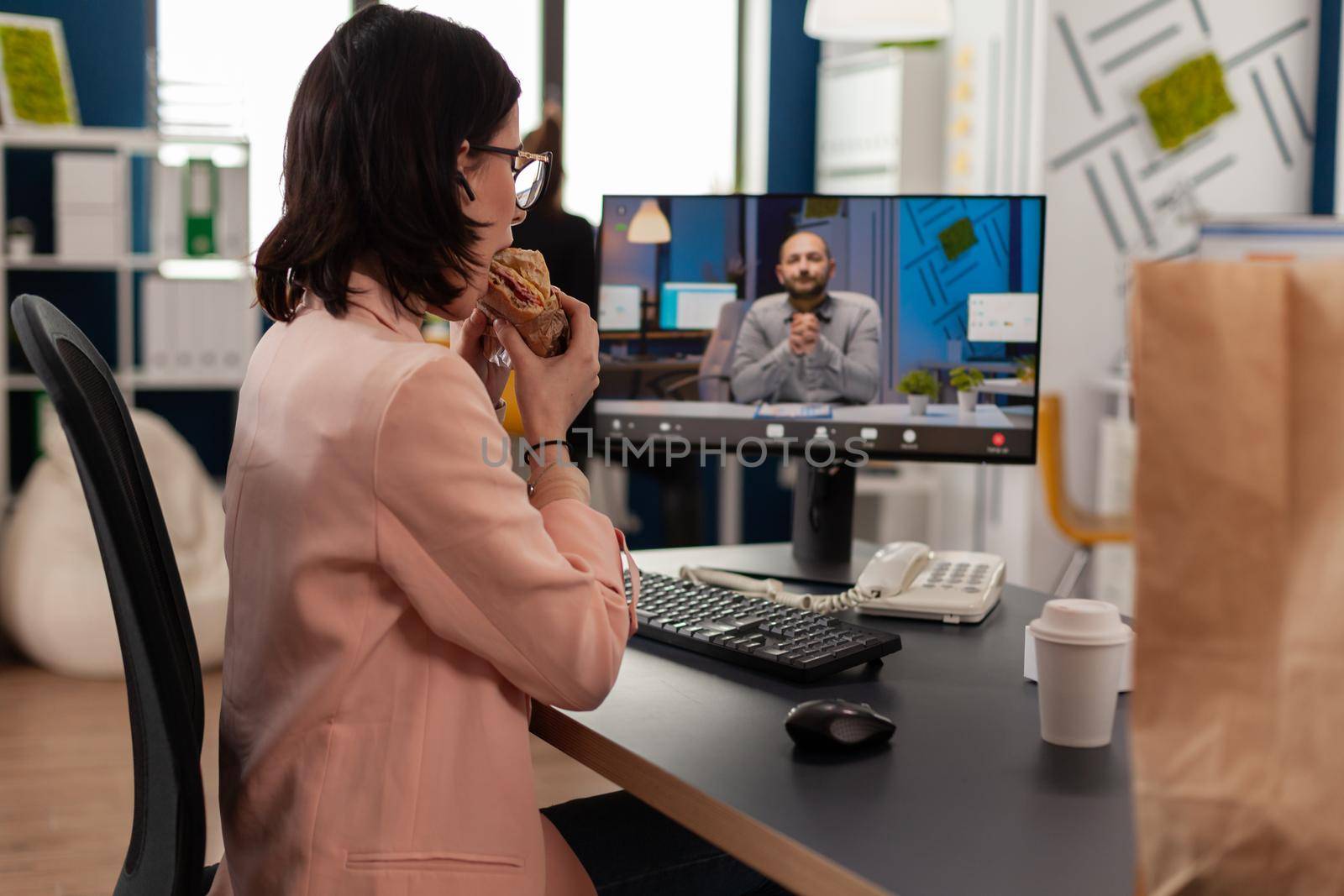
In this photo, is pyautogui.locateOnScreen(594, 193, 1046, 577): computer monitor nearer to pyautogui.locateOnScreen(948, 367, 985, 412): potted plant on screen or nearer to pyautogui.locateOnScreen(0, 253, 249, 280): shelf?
pyautogui.locateOnScreen(948, 367, 985, 412): potted plant on screen

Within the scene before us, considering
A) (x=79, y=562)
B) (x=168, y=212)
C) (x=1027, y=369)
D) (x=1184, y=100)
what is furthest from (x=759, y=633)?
(x=1184, y=100)

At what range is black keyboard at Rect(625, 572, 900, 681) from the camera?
1201mm

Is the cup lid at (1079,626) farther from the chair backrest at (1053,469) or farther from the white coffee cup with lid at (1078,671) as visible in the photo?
the chair backrest at (1053,469)

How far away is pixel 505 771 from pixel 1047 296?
12.2 feet

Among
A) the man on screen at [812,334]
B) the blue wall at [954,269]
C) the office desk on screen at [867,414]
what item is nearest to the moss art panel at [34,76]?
the office desk on screen at [867,414]

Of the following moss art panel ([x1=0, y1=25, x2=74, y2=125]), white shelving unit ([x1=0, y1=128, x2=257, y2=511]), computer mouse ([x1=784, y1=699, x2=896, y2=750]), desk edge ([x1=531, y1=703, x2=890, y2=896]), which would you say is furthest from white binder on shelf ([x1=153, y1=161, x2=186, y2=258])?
computer mouse ([x1=784, y1=699, x2=896, y2=750])

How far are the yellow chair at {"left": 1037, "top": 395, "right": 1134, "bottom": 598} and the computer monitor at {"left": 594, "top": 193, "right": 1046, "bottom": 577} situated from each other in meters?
2.13

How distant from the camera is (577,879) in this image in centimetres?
109

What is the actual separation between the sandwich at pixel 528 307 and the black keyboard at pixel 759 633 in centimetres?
23

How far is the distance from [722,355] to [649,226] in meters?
0.21

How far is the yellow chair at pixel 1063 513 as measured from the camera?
12.4 feet

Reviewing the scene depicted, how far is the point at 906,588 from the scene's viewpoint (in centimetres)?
150

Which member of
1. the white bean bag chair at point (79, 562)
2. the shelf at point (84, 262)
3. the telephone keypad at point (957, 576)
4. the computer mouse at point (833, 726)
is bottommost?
the white bean bag chair at point (79, 562)

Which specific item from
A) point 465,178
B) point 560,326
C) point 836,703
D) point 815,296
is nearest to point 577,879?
point 836,703
